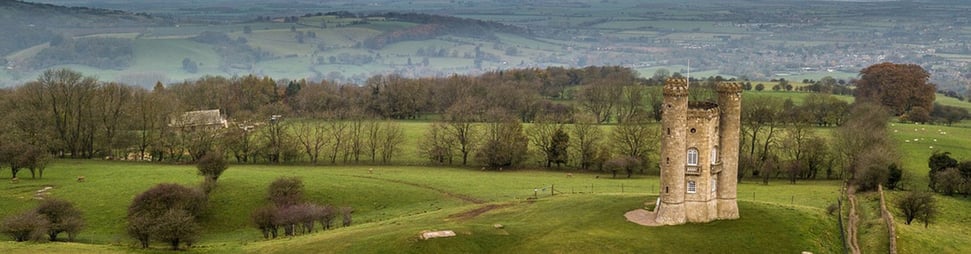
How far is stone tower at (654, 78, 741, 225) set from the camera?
170 feet

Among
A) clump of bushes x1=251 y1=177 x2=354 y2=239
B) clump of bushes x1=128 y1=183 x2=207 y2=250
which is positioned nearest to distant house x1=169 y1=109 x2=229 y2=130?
clump of bushes x1=128 y1=183 x2=207 y2=250

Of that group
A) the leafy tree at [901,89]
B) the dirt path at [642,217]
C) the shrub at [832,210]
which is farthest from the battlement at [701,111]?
the leafy tree at [901,89]

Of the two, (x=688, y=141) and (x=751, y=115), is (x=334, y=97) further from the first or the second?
(x=688, y=141)

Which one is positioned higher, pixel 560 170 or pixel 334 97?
pixel 334 97

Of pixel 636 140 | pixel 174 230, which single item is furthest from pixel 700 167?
pixel 636 140

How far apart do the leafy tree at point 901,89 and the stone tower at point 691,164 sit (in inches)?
3695

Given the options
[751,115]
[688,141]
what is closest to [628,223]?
[688,141]

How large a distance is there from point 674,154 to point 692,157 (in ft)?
4.83

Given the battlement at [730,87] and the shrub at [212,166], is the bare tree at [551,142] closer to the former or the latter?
the shrub at [212,166]

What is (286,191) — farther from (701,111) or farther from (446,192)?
(701,111)

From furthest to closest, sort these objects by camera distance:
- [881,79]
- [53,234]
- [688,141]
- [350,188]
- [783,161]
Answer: [881,79]
[783,161]
[350,188]
[53,234]
[688,141]

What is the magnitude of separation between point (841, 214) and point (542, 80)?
124m

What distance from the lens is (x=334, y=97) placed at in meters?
149

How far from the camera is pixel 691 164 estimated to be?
173 feet
